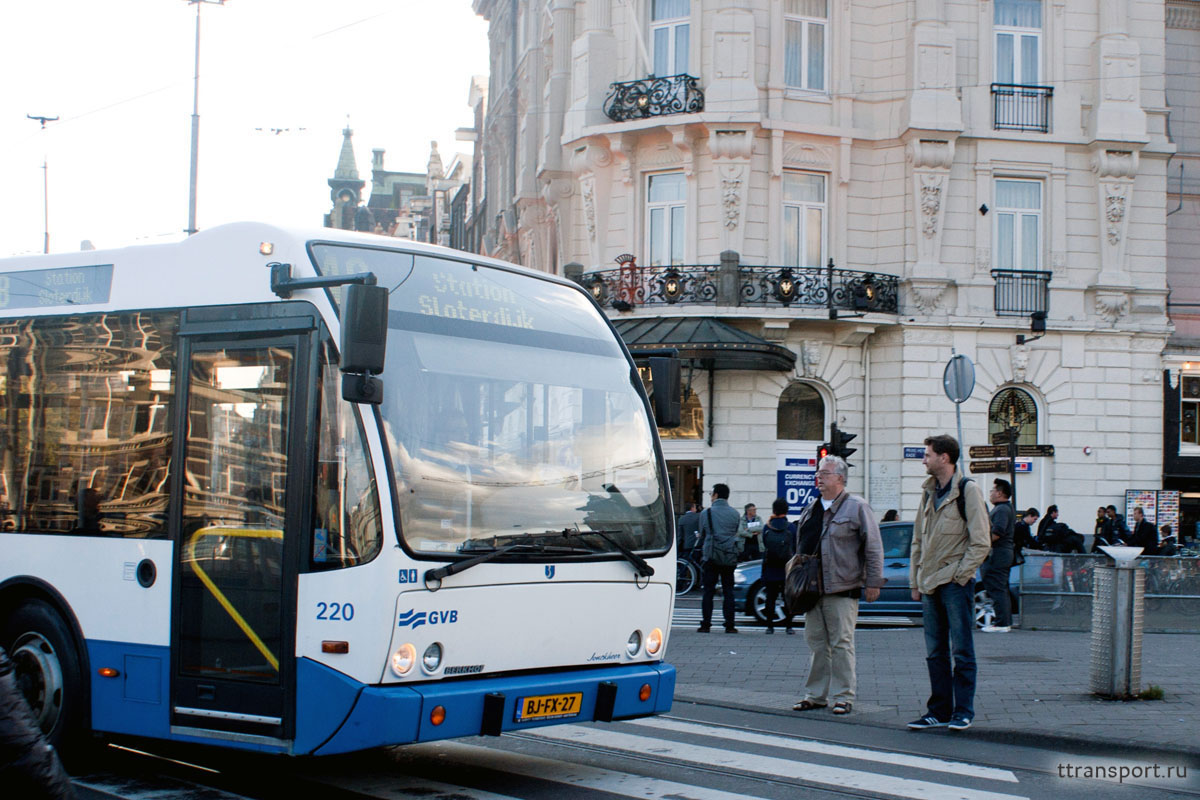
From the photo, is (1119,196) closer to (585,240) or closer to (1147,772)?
(585,240)

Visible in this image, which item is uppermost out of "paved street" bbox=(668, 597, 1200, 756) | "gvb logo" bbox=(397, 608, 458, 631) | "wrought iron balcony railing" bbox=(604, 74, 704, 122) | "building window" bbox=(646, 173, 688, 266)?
"wrought iron balcony railing" bbox=(604, 74, 704, 122)

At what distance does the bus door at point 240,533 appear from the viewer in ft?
22.2

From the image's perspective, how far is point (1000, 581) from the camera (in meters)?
16.4

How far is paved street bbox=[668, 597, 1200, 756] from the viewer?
29.2ft

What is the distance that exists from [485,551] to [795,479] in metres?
22.1

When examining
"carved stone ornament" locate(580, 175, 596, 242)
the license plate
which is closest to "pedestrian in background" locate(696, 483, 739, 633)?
the license plate

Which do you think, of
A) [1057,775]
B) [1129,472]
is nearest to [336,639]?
[1057,775]

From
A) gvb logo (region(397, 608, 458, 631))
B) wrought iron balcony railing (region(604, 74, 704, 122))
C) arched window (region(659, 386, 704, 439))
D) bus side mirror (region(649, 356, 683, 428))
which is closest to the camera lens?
gvb logo (region(397, 608, 458, 631))

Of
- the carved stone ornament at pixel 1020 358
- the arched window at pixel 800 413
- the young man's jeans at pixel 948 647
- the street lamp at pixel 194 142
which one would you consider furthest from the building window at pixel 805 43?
the young man's jeans at pixel 948 647

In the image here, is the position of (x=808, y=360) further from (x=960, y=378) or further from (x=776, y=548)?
(x=776, y=548)

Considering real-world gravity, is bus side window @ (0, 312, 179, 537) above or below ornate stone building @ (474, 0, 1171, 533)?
below

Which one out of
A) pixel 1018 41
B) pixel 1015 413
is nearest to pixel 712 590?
pixel 1015 413

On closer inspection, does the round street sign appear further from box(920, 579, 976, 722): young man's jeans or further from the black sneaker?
the black sneaker

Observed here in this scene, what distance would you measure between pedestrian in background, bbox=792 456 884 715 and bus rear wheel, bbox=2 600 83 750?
4932 millimetres
